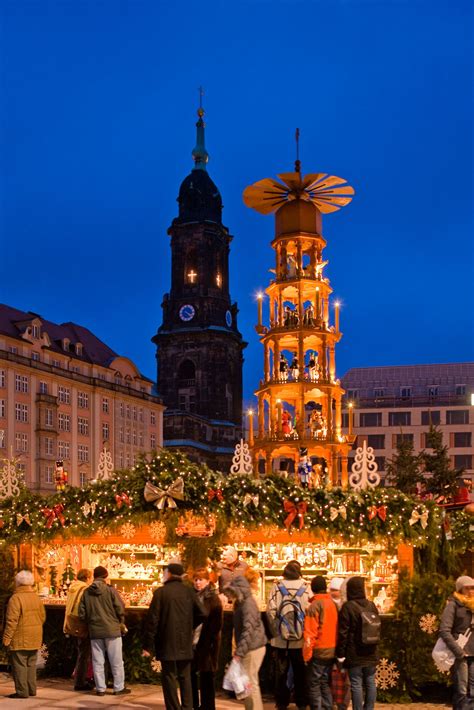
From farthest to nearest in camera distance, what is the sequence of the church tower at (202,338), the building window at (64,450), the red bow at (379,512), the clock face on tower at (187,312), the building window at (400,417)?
the clock face on tower at (187,312), the church tower at (202,338), the building window at (400,417), the building window at (64,450), the red bow at (379,512)

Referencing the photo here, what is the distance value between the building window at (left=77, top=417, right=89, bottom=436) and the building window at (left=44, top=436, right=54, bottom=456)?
4.28 m

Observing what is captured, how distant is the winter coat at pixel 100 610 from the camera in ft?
43.2

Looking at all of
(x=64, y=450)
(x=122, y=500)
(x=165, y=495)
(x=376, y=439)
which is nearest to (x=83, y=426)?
(x=64, y=450)

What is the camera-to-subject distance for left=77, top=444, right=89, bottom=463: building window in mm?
71375

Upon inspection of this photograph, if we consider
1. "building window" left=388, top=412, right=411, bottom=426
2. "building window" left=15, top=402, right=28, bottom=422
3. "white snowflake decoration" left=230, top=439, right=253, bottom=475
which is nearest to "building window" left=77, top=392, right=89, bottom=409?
"building window" left=15, top=402, right=28, bottom=422

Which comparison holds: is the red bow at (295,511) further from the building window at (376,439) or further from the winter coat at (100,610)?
the building window at (376,439)

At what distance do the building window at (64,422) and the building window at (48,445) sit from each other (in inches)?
64.5

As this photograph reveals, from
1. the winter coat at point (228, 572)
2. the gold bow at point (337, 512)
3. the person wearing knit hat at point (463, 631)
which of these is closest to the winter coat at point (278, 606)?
the winter coat at point (228, 572)

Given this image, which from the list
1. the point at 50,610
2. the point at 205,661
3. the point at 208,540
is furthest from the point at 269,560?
the point at 205,661

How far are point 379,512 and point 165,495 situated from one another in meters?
2.93

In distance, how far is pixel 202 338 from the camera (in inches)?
3770

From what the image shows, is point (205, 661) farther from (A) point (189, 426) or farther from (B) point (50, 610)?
(A) point (189, 426)

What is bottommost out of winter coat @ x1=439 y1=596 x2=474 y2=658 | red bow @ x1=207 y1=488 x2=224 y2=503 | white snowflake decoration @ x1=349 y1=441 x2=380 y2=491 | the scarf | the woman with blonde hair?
the woman with blonde hair

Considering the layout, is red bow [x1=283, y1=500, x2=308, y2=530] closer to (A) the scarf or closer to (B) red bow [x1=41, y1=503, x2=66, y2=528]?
(B) red bow [x1=41, y1=503, x2=66, y2=528]
